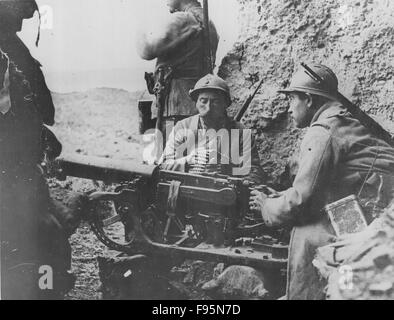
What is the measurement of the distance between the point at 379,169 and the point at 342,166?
0.99 feet

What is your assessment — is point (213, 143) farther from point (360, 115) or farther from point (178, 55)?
point (360, 115)

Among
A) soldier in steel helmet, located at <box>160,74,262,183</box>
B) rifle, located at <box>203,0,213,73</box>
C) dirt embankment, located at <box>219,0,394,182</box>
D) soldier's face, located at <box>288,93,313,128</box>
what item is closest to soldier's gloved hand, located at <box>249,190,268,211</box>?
soldier in steel helmet, located at <box>160,74,262,183</box>

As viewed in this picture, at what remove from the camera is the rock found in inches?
185

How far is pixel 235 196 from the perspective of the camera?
15.6 ft

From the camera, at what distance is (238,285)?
475cm

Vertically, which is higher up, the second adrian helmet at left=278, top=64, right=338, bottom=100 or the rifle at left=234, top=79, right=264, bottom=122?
the second adrian helmet at left=278, top=64, right=338, bottom=100

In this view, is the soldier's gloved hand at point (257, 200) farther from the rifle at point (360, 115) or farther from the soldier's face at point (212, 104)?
the rifle at point (360, 115)

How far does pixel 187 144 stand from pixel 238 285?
1263mm

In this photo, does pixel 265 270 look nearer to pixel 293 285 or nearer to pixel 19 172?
pixel 293 285

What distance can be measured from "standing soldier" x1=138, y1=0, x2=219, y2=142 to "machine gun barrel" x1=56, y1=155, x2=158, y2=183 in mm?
450

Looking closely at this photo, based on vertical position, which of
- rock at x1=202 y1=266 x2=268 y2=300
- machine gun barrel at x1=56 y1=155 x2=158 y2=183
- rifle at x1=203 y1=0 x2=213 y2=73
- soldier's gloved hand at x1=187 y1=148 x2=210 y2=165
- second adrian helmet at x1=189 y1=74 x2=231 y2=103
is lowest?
rock at x1=202 y1=266 x2=268 y2=300

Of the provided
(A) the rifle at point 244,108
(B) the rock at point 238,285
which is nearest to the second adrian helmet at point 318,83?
(A) the rifle at point 244,108

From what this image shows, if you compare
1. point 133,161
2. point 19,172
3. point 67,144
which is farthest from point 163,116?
point 19,172

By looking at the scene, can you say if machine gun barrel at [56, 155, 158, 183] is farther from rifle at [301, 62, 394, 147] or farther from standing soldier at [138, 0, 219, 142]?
rifle at [301, 62, 394, 147]
